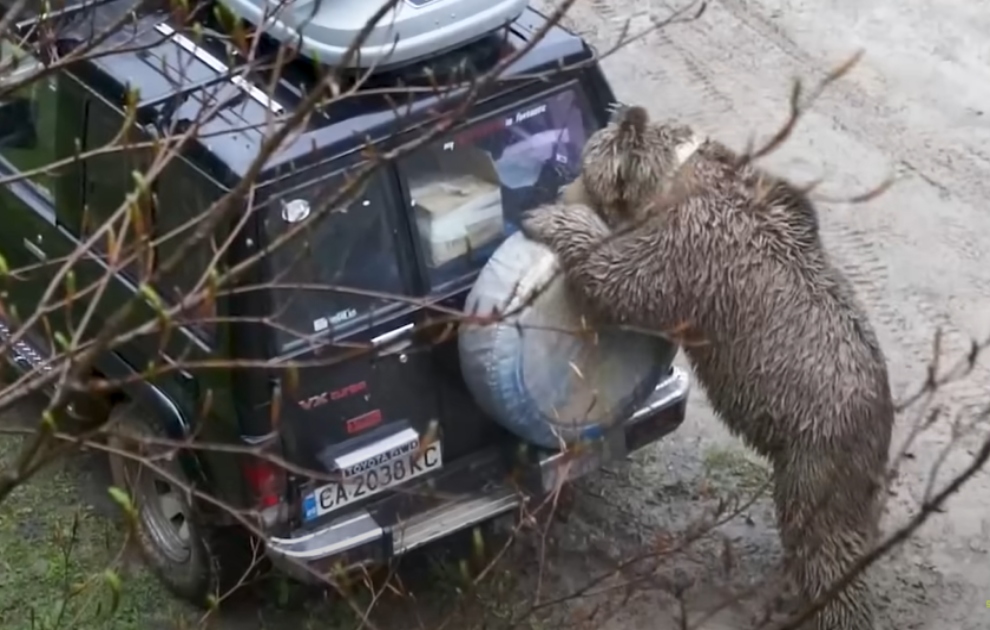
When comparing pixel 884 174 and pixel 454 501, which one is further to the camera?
pixel 884 174

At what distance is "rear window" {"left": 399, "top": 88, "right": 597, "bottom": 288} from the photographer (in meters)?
5.03

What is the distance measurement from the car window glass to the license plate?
48 centimetres

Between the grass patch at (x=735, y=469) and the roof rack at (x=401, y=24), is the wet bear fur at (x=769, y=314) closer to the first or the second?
the roof rack at (x=401, y=24)

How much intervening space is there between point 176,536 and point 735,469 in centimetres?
230

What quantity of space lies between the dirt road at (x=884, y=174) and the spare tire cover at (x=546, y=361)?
0.98 meters

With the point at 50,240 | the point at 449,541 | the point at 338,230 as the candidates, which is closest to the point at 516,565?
the point at 449,541

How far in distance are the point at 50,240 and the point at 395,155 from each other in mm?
3440

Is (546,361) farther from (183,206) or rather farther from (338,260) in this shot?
(183,206)

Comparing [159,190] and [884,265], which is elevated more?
[159,190]

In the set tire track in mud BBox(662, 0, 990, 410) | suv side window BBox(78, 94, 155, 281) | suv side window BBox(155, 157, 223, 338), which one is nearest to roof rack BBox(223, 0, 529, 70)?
suv side window BBox(155, 157, 223, 338)

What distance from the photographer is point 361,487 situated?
4945 millimetres

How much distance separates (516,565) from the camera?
5859mm

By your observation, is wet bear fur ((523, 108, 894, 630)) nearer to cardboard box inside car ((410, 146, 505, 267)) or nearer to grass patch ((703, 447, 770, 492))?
cardboard box inside car ((410, 146, 505, 267))

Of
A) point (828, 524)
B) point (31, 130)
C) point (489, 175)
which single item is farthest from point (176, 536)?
point (828, 524)
